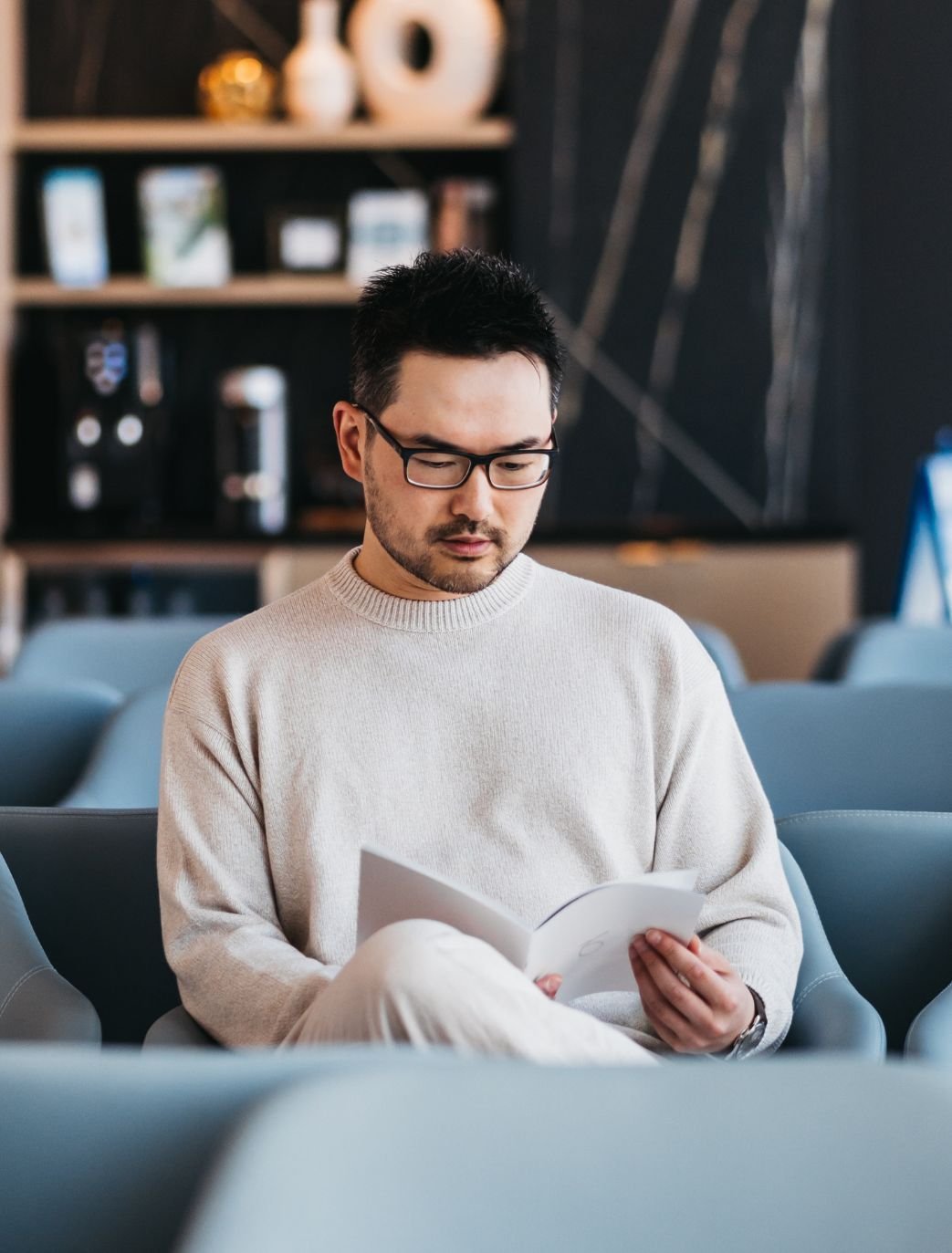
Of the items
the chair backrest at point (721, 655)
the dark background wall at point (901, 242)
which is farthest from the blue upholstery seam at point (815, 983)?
the dark background wall at point (901, 242)

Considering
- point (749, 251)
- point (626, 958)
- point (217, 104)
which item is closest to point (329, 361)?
point (217, 104)

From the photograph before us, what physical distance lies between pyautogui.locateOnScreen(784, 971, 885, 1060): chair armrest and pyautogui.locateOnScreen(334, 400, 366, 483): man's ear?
68 cm

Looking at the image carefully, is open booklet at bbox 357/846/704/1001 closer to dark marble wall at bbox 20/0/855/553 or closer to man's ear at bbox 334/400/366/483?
man's ear at bbox 334/400/366/483

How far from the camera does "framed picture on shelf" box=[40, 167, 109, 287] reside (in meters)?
5.09

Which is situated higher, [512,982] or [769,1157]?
[769,1157]

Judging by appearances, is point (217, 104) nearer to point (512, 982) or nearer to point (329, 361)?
point (329, 361)

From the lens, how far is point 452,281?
1.62m

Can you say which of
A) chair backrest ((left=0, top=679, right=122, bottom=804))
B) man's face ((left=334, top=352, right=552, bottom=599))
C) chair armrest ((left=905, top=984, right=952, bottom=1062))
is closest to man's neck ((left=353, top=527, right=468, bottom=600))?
man's face ((left=334, top=352, right=552, bottom=599))

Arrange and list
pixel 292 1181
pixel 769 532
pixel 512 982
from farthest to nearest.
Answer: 1. pixel 769 532
2. pixel 512 982
3. pixel 292 1181

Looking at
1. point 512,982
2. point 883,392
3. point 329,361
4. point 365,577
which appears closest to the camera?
point 512,982

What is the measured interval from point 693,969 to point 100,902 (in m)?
0.67

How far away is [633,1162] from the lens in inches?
32.3

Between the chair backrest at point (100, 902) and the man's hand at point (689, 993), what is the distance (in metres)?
0.58

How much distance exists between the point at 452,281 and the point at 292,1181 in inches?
40.3
